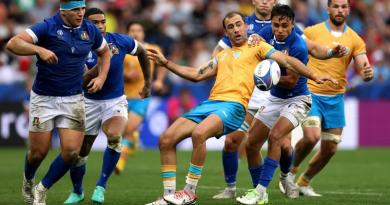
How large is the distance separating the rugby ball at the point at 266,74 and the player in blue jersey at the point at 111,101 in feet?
6.95

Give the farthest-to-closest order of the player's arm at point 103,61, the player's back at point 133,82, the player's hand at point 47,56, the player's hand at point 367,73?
the player's back at point 133,82 < the player's hand at point 367,73 < the player's arm at point 103,61 < the player's hand at point 47,56

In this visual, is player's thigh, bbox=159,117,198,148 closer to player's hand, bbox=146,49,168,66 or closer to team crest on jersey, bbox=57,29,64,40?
player's hand, bbox=146,49,168,66

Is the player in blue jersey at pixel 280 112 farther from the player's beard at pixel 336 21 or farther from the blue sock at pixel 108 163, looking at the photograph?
the blue sock at pixel 108 163

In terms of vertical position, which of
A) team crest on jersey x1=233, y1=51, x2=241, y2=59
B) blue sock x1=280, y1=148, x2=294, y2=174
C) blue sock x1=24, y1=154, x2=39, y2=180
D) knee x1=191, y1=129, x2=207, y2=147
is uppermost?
team crest on jersey x1=233, y1=51, x2=241, y2=59

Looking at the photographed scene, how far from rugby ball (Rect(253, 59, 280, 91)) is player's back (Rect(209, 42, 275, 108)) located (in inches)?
11.5

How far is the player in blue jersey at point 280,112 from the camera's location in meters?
12.4

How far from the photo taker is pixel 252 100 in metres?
14.0

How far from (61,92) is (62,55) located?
0.47 metres

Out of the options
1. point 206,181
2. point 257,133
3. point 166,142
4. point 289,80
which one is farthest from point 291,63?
point 206,181

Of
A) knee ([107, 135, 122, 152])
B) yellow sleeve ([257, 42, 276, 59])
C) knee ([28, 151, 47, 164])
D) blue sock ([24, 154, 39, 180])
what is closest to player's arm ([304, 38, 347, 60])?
yellow sleeve ([257, 42, 276, 59])

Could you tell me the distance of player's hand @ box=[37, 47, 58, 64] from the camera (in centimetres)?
1078

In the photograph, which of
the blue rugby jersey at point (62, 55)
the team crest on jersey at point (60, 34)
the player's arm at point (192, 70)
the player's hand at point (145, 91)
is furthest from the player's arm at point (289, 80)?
the team crest on jersey at point (60, 34)

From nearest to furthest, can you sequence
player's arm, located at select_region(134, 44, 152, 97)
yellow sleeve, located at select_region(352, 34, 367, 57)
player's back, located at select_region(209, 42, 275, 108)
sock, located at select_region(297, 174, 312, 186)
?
1. player's back, located at select_region(209, 42, 275, 108)
2. player's arm, located at select_region(134, 44, 152, 97)
3. sock, located at select_region(297, 174, 312, 186)
4. yellow sleeve, located at select_region(352, 34, 367, 57)

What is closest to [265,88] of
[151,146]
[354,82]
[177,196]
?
[177,196]
